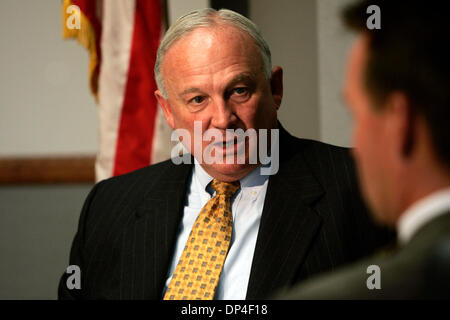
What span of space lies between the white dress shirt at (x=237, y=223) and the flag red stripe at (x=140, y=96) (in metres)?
0.71

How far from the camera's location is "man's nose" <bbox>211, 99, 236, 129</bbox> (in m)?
1.33

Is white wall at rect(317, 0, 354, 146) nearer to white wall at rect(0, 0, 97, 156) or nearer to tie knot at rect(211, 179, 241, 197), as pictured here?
tie knot at rect(211, 179, 241, 197)

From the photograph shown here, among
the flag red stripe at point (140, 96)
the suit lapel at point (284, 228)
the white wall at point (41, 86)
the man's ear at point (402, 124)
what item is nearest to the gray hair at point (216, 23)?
the suit lapel at point (284, 228)

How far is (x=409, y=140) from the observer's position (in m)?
0.52

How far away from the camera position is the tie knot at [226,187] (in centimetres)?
139

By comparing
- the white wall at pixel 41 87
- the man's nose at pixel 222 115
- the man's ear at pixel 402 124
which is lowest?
the man's ear at pixel 402 124

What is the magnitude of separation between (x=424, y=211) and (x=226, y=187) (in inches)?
35.0

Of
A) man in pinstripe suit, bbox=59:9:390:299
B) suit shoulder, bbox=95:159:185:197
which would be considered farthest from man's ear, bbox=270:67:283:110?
suit shoulder, bbox=95:159:185:197

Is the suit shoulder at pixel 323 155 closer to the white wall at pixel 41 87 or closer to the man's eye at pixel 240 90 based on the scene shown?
the man's eye at pixel 240 90

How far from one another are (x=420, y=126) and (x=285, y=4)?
1.91 meters

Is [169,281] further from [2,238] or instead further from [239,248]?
[2,238]

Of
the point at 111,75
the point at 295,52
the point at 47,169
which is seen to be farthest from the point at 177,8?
the point at 47,169

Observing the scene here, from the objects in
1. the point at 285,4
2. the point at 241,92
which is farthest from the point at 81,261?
the point at 285,4

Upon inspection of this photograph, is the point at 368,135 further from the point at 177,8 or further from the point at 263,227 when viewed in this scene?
the point at 177,8
